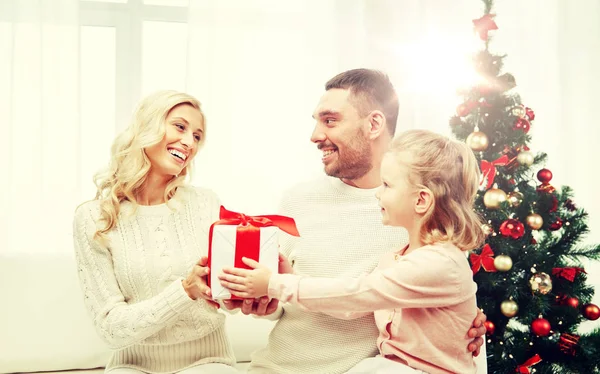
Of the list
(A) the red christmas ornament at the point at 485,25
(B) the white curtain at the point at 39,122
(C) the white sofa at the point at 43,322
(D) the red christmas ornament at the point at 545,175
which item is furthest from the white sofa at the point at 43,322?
(A) the red christmas ornament at the point at 485,25

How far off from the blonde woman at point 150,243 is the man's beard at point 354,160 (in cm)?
50

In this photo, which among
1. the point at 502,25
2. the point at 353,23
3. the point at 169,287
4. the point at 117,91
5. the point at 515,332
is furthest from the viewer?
the point at 502,25

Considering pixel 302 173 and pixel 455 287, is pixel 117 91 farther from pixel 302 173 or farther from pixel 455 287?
pixel 455 287

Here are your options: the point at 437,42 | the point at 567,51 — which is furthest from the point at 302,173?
the point at 567,51

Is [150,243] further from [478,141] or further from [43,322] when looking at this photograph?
[478,141]

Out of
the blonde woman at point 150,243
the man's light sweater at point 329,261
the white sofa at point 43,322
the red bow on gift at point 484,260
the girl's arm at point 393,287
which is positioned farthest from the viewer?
the red bow on gift at point 484,260

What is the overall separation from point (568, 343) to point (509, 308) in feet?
1.10

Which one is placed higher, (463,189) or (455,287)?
(463,189)

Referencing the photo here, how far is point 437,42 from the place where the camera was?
3666mm

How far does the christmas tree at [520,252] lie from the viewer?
106 inches

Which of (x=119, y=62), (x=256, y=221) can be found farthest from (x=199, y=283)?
(x=119, y=62)

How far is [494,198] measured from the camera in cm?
267

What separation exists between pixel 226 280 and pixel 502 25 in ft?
9.75

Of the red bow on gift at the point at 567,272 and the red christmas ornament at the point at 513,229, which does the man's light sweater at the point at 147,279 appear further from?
the red bow on gift at the point at 567,272
